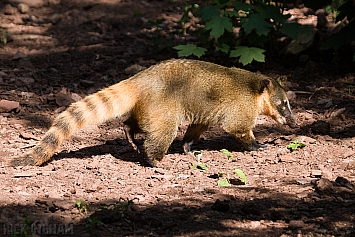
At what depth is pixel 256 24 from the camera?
31.8 ft

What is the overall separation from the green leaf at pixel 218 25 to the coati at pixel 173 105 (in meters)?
1.69

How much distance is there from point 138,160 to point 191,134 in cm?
88

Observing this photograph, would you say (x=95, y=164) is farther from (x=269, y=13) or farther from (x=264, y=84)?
(x=269, y=13)

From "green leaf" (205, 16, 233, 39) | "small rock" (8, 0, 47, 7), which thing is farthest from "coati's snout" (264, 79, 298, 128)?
"small rock" (8, 0, 47, 7)

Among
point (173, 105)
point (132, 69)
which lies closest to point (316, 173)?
point (173, 105)

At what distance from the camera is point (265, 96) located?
26.5ft

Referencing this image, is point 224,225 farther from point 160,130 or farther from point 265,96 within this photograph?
point 265,96

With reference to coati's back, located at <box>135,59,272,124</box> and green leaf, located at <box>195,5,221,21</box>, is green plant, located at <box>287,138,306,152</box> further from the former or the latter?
→ green leaf, located at <box>195,5,221,21</box>

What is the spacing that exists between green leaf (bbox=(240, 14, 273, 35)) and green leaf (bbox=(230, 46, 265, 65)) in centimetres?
35

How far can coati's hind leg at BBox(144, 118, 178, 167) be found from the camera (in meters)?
7.19

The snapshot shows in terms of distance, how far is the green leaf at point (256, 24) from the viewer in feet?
31.4

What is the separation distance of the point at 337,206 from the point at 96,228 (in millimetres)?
2361

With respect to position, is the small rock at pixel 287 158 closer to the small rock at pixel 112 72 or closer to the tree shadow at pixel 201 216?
the tree shadow at pixel 201 216

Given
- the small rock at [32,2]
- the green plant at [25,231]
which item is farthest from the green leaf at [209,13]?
the green plant at [25,231]
